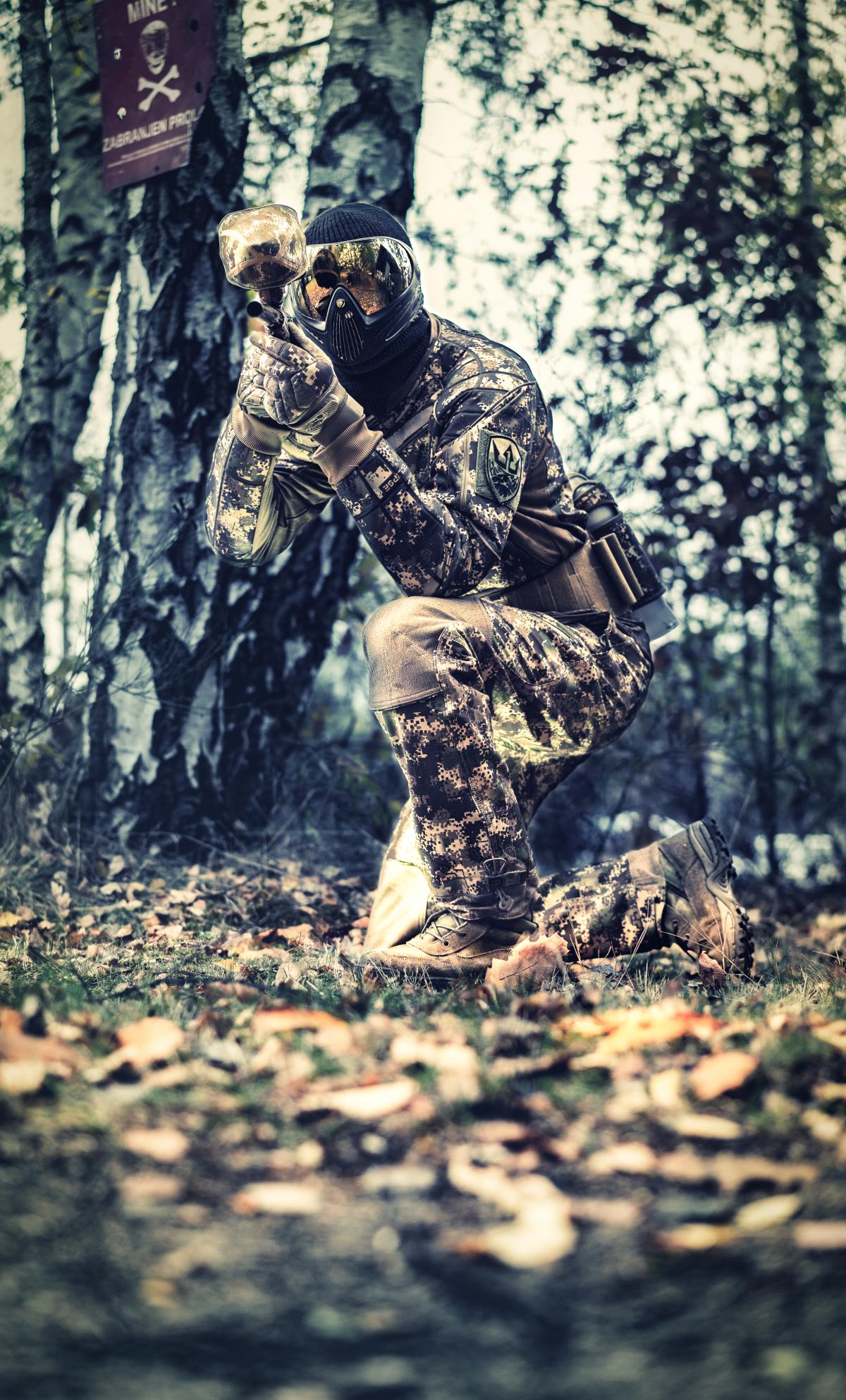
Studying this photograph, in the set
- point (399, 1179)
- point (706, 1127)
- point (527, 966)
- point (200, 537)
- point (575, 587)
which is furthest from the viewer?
point (200, 537)

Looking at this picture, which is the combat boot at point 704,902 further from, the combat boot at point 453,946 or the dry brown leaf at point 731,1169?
the dry brown leaf at point 731,1169

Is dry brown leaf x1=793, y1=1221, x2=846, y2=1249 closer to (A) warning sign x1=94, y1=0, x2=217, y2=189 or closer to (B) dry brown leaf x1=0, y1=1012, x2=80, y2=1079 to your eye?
(B) dry brown leaf x1=0, y1=1012, x2=80, y2=1079

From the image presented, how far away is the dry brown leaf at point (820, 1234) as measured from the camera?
1134 mm

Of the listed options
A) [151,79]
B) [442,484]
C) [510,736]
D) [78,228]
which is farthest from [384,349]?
[78,228]

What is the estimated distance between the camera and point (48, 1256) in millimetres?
1114

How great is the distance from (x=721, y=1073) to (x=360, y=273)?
2.15 meters

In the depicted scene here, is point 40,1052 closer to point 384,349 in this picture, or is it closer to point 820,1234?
point 820,1234

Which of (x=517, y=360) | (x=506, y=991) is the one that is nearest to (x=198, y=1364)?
(x=506, y=991)

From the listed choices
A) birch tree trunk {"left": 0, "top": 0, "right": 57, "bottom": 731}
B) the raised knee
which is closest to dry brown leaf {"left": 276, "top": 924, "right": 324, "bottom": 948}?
the raised knee

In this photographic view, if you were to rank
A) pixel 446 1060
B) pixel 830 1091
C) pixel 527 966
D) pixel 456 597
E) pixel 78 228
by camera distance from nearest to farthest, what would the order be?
pixel 830 1091 → pixel 446 1060 → pixel 527 966 → pixel 456 597 → pixel 78 228

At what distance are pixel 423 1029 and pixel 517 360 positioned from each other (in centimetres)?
184

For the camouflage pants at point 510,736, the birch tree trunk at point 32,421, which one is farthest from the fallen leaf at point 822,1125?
the birch tree trunk at point 32,421

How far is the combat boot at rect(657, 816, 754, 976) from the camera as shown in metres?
2.60

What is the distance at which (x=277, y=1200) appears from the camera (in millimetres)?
1226
